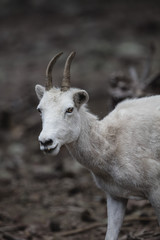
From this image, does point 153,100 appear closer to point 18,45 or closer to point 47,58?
point 47,58

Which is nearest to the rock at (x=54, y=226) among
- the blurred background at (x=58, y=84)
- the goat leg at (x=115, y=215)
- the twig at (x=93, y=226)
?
the blurred background at (x=58, y=84)

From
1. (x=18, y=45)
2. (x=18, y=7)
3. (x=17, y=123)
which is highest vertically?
(x=18, y=7)

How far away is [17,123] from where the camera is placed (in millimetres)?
A: 17406

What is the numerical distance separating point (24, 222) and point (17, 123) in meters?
7.94

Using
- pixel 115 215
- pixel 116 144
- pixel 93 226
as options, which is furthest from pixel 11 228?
pixel 116 144

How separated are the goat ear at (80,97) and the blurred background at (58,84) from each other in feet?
9.82

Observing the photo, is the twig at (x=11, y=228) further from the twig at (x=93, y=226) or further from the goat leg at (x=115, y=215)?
the goat leg at (x=115, y=215)

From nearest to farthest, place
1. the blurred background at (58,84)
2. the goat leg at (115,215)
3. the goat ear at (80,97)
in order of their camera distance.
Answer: the goat ear at (80,97)
the goat leg at (115,215)
the blurred background at (58,84)

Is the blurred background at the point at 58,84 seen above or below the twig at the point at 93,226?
above

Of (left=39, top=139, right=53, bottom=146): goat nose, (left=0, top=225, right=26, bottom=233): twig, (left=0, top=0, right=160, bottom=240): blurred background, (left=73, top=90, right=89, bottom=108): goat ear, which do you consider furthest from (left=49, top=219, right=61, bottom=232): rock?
(left=39, top=139, right=53, bottom=146): goat nose

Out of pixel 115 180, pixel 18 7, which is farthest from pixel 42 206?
pixel 18 7

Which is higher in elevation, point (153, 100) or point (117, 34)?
point (117, 34)

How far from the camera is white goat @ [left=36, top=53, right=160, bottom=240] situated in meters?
6.66

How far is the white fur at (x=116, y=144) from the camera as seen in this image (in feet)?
21.8
